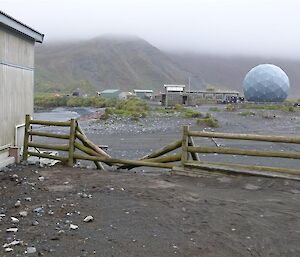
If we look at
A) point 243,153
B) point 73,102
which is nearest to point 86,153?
point 243,153

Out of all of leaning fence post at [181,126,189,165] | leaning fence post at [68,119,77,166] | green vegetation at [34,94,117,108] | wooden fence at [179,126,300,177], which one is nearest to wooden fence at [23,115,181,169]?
leaning fence post at [68,119,77,166]

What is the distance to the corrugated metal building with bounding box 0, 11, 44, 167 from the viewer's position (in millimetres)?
11688

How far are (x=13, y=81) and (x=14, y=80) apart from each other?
0.33ft

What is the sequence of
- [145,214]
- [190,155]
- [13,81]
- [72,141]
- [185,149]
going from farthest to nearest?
[13,81]
[190,155]
[72,141]
[185,149]
[145,214]

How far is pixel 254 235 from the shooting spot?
693 cm

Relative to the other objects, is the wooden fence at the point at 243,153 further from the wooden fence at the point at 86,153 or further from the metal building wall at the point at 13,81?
the metal building wall at the point at 13,81

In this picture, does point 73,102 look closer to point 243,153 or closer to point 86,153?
point 86,153

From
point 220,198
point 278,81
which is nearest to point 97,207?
point 220,198

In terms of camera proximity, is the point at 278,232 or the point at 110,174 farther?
the point at 110,174

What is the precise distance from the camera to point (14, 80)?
41.3ft

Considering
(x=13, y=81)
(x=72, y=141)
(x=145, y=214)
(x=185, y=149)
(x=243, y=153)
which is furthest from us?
(x=13, y=81)

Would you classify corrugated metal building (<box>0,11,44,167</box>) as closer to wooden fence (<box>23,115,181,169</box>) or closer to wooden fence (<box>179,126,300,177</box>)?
wooden fence (<box>23,115,181,169</box>)

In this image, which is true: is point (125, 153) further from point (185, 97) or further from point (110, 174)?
point (185, 97)

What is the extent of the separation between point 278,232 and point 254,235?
43 cm
